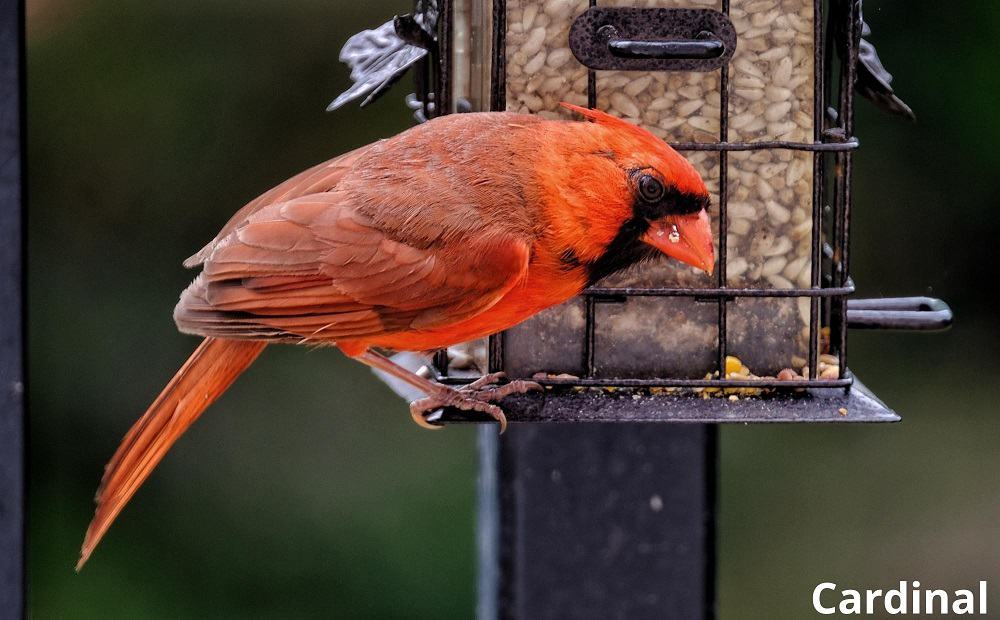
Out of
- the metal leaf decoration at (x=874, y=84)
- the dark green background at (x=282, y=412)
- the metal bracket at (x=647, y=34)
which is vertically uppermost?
the metal bracket at (x=647, y=34)

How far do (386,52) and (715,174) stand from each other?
70 cm

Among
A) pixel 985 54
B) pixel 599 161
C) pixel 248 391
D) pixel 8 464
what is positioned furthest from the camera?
pixel 248 391

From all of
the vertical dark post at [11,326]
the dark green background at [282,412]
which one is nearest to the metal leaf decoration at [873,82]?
the dark green background at [282,412]

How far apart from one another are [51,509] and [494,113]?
2114mm

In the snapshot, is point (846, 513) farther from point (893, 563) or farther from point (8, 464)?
point (8, 464)

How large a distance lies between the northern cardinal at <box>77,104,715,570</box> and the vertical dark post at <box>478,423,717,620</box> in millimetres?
212

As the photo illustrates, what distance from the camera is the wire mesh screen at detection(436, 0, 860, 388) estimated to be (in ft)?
10.1

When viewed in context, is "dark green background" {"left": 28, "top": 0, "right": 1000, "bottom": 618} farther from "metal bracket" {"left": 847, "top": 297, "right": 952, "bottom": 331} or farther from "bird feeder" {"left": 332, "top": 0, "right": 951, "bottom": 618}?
"bird feeder" {"left": 332, "top": 0, "right": 951, "bottom": 618}

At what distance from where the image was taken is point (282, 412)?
4738 millimetres

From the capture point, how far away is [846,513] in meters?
4.64

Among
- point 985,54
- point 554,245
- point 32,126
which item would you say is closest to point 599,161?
point 554,245

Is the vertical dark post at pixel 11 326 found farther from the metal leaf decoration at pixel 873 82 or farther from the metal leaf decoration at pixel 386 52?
the metal leaf decoration at pixel 873 82

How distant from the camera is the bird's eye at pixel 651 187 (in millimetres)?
2840

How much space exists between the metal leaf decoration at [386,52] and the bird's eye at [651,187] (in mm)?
495
